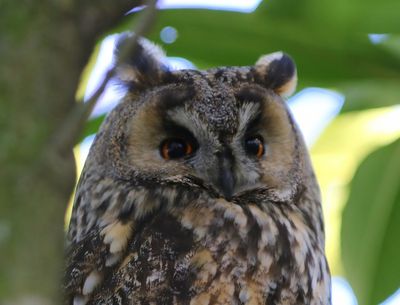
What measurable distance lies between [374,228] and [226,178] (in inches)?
31.9

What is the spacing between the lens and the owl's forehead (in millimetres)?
2898

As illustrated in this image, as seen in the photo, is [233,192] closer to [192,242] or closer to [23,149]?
[192,242]

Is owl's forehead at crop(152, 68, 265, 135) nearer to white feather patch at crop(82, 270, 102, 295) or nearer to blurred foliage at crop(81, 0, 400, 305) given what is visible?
blurred foliage at crop(81, 0, 400, 305)

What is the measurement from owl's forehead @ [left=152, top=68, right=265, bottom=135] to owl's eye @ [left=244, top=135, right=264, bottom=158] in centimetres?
12

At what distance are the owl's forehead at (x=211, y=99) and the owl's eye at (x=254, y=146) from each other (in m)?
0.12

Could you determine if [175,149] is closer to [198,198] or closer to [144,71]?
[198,198]

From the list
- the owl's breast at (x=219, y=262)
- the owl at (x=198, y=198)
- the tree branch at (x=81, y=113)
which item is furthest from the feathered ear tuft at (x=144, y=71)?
the tree branch at (x=81, y=113)

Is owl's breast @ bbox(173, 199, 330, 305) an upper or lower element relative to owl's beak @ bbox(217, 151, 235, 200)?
lower

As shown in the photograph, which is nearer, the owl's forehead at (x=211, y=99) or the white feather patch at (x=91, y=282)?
the white feather patch at (x=91, y=282)

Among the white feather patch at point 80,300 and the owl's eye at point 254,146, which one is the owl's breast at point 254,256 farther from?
the white feather patch at point 80,300

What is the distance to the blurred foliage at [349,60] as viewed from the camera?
3.12 meters

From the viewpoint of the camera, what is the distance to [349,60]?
319 cm

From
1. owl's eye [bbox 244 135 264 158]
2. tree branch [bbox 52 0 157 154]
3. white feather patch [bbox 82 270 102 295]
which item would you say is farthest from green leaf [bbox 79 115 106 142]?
tree branch [bbox 52 0 157 154]

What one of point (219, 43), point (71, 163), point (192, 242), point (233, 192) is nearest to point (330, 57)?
point (219, 43)
